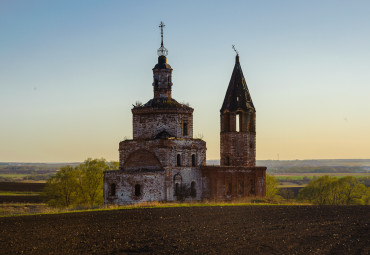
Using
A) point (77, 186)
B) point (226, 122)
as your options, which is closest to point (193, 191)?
point (226, 122)

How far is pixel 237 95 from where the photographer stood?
41062 mm

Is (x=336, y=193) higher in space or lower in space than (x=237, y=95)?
lower

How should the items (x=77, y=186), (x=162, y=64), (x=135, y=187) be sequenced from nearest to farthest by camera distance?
(x=135, y=187) → (x=162, y=64) → (x=77, y=186)

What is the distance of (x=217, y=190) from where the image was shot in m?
38.3

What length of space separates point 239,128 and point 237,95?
2.98 metres

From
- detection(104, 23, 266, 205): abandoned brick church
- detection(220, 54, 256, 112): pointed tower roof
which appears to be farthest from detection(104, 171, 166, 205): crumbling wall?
detection(220, 54, 256, 112): pointed tower roof

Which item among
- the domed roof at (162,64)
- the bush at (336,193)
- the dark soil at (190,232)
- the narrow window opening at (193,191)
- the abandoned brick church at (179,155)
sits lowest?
the bush at (336,193)

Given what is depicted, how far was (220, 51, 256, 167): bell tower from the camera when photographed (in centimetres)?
4047

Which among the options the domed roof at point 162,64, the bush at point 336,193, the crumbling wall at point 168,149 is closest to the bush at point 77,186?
the crumbling wall at point 168,149

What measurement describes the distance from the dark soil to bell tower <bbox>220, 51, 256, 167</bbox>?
12.7m

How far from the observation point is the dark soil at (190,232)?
661 inches

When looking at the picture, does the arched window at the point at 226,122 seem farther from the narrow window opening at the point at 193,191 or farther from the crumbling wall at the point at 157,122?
the narrow window opening at the point at 193,191

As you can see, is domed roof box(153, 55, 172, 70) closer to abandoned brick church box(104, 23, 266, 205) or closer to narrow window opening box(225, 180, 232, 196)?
abandoned brick church box(104, 23, 266, 205)

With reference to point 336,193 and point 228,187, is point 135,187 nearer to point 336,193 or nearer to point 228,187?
point 228,187
